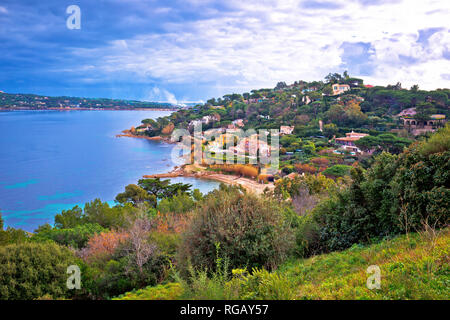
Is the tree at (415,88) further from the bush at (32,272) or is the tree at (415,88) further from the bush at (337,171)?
the bush at (32,272)

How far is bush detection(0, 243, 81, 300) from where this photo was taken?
5.07 metres

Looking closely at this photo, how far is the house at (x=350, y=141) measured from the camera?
3812 cm

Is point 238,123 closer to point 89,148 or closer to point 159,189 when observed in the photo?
point 89,148

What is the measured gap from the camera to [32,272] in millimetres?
5238

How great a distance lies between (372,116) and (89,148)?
177 ft

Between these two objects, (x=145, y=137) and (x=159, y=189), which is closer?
(x=159, y=189)

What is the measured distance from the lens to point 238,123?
6531 cm

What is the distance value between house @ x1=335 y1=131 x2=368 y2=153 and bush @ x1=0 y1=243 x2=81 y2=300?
37.4 metres

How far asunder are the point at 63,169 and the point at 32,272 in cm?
4235

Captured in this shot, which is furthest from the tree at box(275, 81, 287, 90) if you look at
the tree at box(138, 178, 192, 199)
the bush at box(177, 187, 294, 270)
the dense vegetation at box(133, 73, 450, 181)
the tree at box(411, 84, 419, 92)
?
the bush at box(177, 187, 294, 270)

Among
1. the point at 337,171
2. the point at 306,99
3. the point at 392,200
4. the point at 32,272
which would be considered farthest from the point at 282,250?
the point at 306,99

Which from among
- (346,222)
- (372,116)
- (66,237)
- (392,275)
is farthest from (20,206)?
(372,116)

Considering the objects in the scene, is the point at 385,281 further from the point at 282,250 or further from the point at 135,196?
the point at 135,196

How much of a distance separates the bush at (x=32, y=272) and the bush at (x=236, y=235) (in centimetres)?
228
